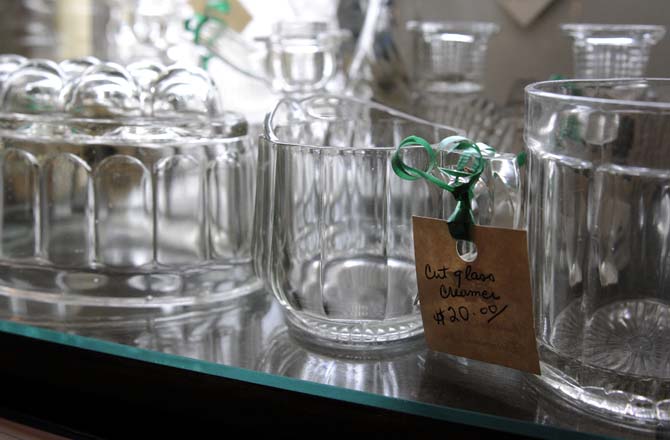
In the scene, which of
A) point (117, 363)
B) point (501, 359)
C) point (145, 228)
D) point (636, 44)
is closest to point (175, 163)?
point (145, 228)

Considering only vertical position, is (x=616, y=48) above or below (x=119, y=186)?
above

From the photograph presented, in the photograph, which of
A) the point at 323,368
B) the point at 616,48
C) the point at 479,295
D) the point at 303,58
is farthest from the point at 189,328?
the point at 616,48

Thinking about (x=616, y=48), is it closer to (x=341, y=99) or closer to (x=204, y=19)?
(x=341, y=99)

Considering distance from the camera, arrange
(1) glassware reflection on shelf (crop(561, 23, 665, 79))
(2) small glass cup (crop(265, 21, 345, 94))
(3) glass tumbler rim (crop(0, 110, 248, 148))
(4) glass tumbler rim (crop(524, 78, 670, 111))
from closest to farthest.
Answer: (4) glass tumbler rim (crop(524, 78, 670, 111)) → (3) glass tumbler rim (crop(0, 110, 248, 148)) → (1) glassware reflection on shelf (crop(561, 23, 665, 79)) → (2) small glass cup (crop(265, 21, 345, 94))

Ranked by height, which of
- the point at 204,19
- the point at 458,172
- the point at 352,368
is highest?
the point at 204,19

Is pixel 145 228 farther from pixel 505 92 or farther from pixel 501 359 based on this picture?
pixel 505 92

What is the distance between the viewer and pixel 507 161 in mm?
503

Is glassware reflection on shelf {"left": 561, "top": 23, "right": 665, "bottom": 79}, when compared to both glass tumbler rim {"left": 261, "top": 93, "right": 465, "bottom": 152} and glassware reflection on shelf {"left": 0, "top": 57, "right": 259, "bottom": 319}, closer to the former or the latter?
glass tumbler rim {"left": 261, "top": 93, "right": 465, "bottom": 152}

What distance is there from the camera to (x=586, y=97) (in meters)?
0.48

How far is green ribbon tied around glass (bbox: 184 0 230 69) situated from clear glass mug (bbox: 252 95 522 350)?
327 mm

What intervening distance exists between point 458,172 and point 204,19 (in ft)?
1.67

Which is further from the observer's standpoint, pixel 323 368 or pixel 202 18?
pixel 202 18

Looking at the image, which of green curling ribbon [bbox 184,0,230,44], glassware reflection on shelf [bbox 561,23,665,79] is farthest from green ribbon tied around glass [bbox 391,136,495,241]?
green curling ribbon [bbox 184,0,230,44]

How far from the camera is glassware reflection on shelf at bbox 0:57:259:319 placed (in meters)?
0.63
